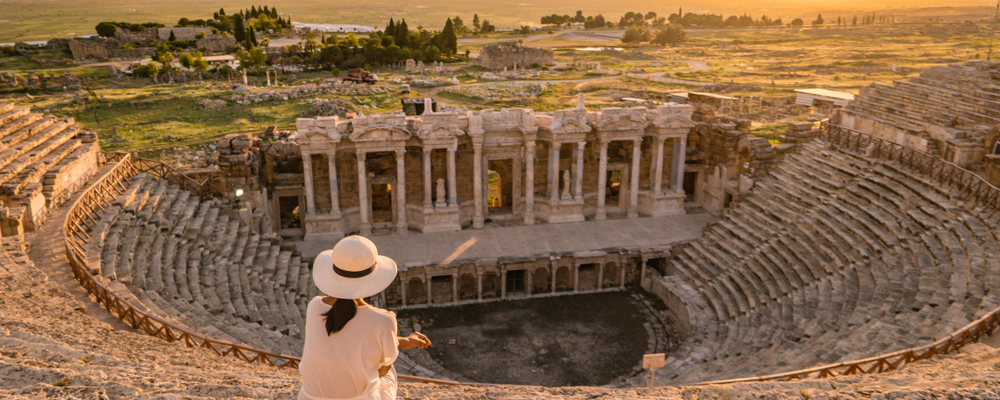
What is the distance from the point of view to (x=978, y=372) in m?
11.0

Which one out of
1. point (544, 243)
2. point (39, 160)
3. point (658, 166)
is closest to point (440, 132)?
point (544, 243)

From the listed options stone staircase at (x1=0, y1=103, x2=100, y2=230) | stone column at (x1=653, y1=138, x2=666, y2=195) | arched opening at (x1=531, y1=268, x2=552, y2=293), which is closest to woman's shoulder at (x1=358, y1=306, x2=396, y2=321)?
stone staircase at (x1=0, y1=103, x2=100, y2=230)

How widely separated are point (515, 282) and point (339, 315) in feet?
66.4

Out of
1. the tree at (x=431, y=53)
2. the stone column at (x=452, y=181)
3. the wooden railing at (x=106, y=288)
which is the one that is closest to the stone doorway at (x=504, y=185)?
the stone column at (x=452, y=181)

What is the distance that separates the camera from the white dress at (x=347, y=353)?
6.38m

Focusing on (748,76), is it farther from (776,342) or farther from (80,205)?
(80,205)

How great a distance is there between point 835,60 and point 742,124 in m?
83.3

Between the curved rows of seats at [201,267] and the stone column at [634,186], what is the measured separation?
44.7 feet

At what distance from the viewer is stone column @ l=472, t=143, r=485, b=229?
91.3ft

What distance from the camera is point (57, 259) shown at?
52.9 ft

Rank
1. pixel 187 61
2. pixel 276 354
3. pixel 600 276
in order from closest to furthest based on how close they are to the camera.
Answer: pixel 276 354, pixel 600 276, pixel 187 61

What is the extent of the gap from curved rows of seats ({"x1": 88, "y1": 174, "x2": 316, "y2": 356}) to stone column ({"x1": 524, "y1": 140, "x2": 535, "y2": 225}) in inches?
360

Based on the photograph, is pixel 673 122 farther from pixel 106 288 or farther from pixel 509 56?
pixel 509 56

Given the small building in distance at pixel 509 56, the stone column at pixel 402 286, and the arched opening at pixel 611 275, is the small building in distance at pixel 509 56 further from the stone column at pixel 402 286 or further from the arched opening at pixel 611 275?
the stone column at pixel 402 286
